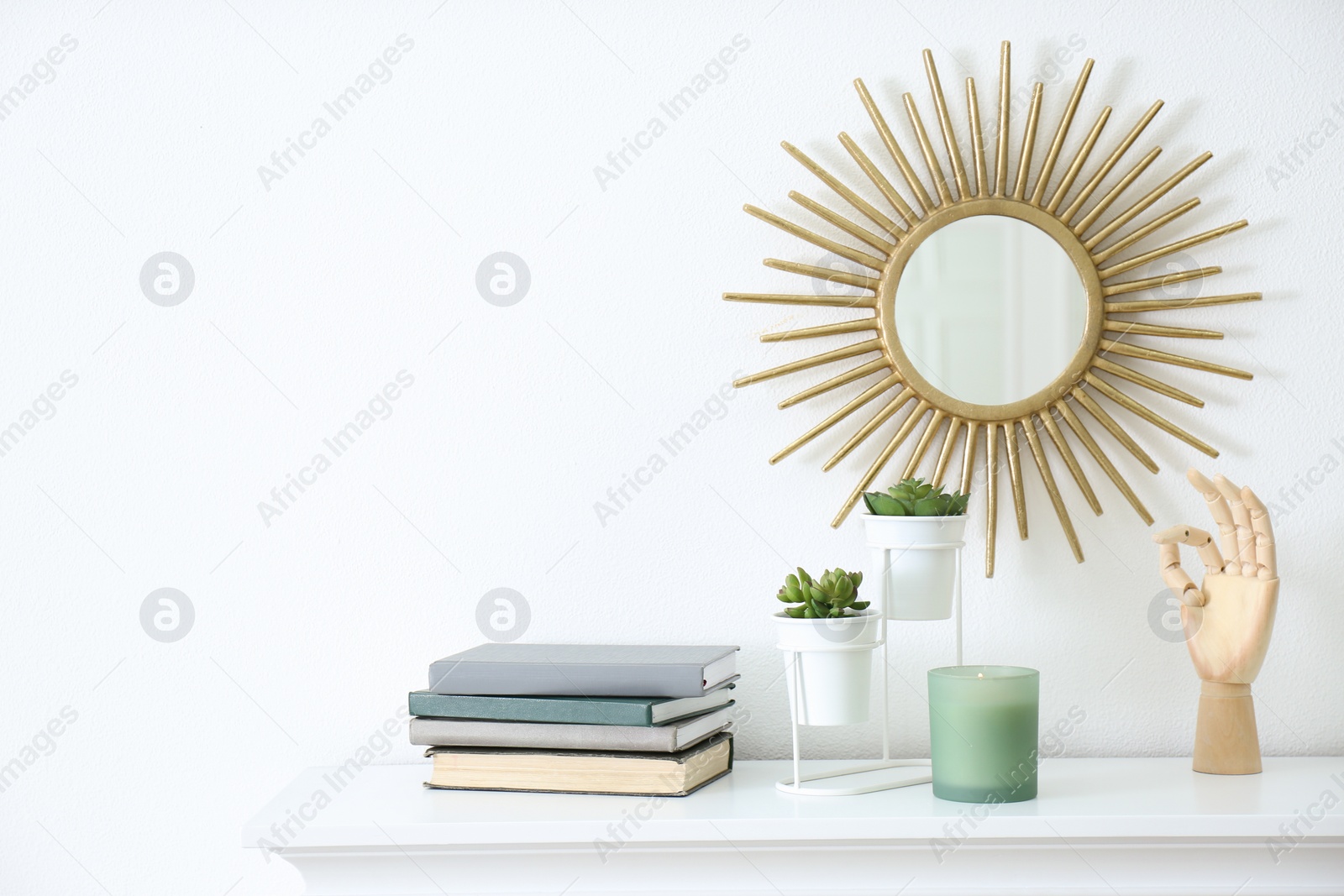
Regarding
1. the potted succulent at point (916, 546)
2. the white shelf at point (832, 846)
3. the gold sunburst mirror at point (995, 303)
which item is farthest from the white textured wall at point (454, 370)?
the white shelf at point (832, 846)

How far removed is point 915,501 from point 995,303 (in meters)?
0.27

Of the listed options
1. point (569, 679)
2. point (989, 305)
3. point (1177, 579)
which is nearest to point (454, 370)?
point (569, 679)

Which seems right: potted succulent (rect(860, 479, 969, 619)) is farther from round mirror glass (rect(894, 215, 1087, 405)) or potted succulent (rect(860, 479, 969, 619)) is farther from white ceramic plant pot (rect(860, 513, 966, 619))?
round mirror glass (rect(894, 215, 1087, 405))

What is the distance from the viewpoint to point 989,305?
3.99ft

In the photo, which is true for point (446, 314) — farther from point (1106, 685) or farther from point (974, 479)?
point (1106, 685)

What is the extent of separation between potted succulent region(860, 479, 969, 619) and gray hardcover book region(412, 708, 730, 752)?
23 centimetres

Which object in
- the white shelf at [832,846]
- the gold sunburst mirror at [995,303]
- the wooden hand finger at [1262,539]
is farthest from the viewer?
the gold sunburst mirror at [995,303]

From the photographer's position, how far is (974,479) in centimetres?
123

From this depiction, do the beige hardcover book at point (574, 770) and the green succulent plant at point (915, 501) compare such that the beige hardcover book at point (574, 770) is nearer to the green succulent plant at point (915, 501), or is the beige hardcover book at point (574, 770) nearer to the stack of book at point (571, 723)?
the stack of book at point (571, 723)

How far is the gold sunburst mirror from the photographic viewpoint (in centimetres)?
120

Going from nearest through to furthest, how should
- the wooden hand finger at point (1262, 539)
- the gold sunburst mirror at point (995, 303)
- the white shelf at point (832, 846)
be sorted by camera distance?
the white shelf at point (832, 846)
the wooden hand finger at point (1262, 539)
the gold sunburst mirror at point (995, 303)

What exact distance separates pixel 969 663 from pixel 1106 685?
15cm

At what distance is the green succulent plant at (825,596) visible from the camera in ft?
3.43

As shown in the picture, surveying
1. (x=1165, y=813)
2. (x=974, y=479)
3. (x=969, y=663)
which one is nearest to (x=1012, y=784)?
(x=1165, y=813)
